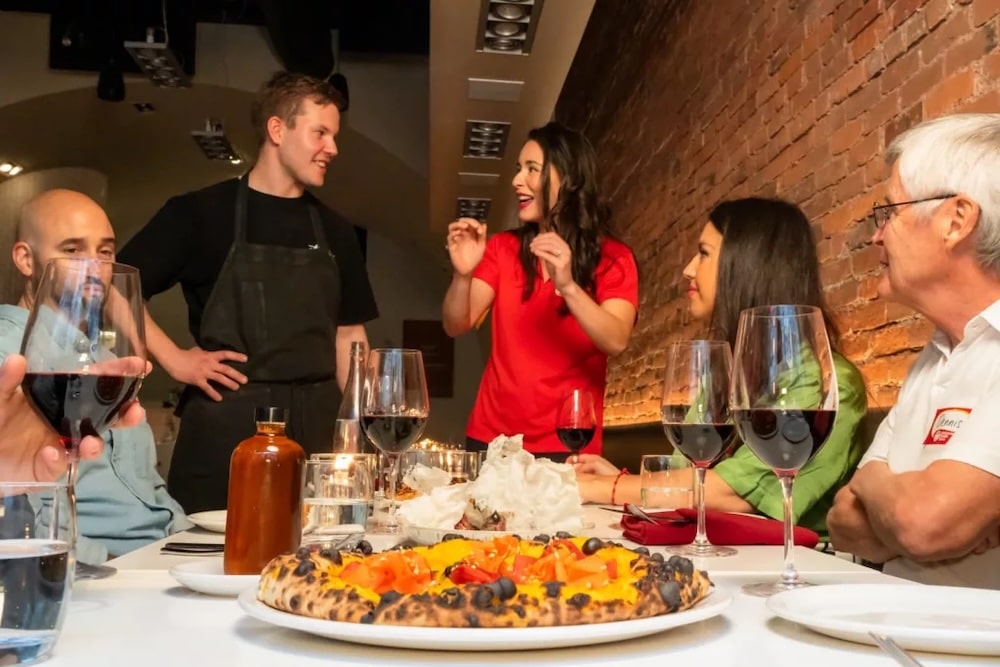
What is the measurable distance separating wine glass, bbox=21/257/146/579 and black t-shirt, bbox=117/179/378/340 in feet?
5.38

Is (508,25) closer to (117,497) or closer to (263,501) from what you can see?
(117,497)

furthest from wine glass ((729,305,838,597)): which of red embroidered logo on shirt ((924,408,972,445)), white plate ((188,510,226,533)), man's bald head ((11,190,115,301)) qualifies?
man's bald head ((11,190,115,301))

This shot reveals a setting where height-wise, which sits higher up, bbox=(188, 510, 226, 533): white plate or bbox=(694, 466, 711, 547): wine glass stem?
bbox=(694, 466, 711, 547): wine glass stem

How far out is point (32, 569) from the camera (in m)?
0.57

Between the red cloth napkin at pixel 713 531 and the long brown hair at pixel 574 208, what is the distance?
1267 mm

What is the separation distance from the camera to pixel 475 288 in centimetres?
258

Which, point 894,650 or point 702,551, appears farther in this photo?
point 702,551

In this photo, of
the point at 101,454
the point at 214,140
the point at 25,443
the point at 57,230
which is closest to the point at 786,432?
the point at 25,443

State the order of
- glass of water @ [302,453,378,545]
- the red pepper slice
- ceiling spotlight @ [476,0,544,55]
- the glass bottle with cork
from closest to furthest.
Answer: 1. the red pepper slice
2. the glass bottle with cork
3. glass of water @ [302,453,378,545]
4. ceiling spotlight @ [476,0,544,55]

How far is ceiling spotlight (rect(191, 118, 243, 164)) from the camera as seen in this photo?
603cm

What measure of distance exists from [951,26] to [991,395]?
109cm

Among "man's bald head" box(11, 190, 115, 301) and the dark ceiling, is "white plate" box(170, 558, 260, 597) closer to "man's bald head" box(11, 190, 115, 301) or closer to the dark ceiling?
"man's bald head" box(11, 190, 115, 301)

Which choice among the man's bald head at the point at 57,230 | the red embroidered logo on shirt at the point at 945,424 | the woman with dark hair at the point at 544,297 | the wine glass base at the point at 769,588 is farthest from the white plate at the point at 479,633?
the woman with dark hair at the point at 544,297

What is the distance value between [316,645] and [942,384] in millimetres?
1103
